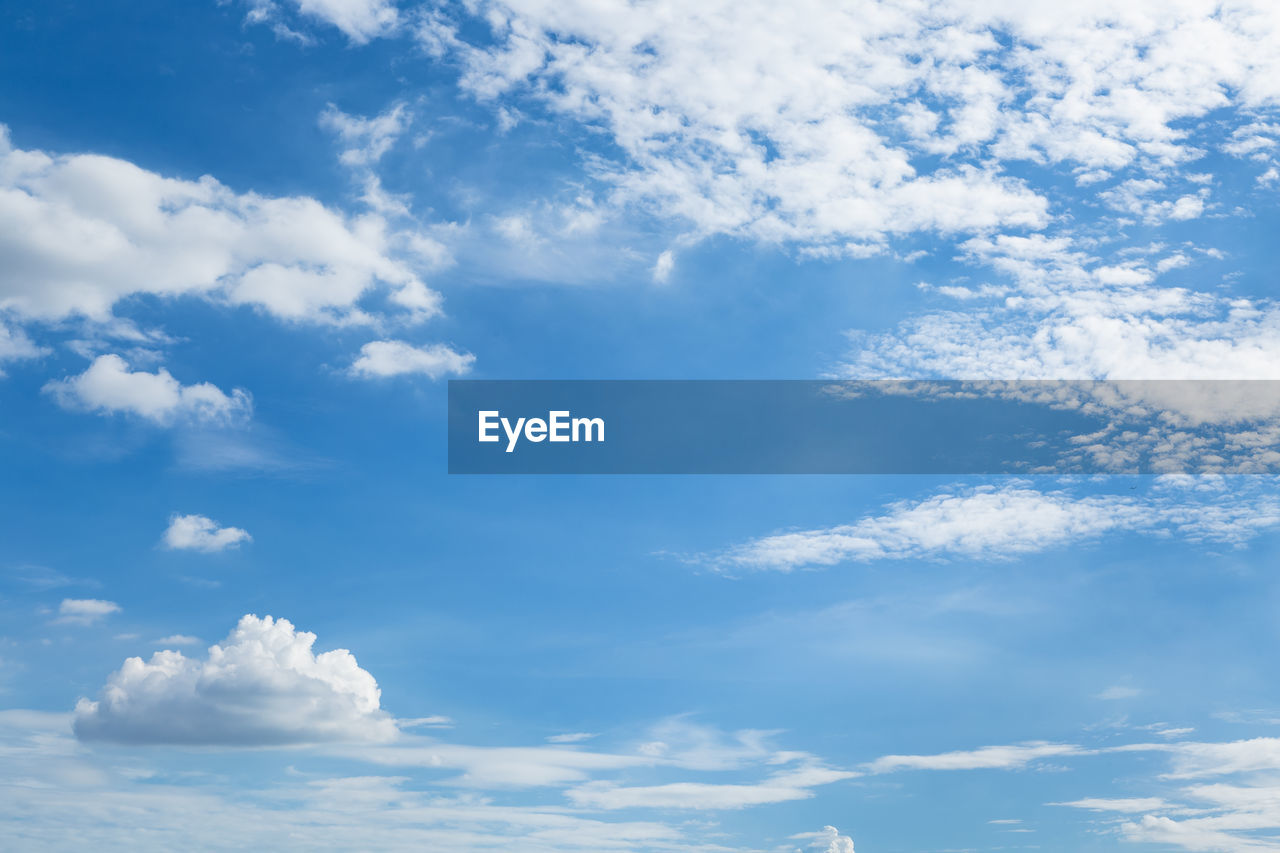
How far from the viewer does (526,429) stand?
331 ft

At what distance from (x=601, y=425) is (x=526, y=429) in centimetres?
706

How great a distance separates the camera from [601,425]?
10200 cm
